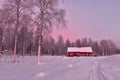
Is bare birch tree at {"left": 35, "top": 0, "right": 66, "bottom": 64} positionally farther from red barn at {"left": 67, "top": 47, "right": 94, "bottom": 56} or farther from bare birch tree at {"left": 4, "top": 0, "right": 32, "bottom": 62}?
red barn at {"left": 67, "top": 47, "right": 94, "bottom": 56}

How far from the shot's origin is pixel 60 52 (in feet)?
495

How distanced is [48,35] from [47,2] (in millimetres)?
4430

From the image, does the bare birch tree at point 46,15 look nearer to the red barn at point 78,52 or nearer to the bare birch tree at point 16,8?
the bare birch tree at point 16,8

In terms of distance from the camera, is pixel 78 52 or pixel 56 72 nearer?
pixel 56 72

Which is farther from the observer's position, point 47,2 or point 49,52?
point 49,52

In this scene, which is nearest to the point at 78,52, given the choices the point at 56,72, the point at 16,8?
the point at 16,8

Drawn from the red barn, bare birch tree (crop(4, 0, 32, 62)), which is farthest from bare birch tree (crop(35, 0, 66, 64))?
the red barn

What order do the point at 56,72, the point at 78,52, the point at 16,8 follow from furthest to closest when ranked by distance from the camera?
the point at 78,52 < the point at 16,8 < the point at 56,72

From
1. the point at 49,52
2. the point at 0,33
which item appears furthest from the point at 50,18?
the point at 49,52

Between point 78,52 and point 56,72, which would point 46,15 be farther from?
point 78,52

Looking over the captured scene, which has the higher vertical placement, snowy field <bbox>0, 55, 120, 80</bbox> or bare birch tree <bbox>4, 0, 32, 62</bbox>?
bare birch tree <bbox>4, 0, 32, 62</bbox>

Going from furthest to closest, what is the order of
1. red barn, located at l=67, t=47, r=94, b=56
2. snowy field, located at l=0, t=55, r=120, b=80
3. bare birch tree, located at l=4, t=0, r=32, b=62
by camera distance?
red barn, located at l=67, t=47, r=94, b=56
bare birch tree, located at l=4, t=0, r=32, b=62
snowy field, located at l=0, t=55, r=120, b=80

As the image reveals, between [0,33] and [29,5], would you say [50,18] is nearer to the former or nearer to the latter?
[29,5]

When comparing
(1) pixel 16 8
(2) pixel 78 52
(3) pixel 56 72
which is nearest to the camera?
(3) pixel 56 72
